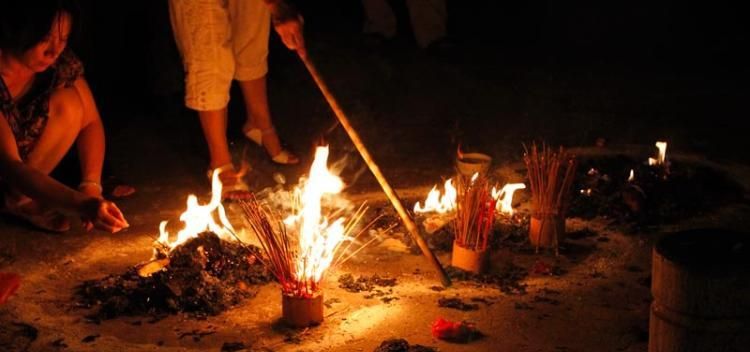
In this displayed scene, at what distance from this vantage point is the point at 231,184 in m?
6.38

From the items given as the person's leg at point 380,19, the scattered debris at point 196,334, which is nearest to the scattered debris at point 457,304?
the scattered debris at point 196,334

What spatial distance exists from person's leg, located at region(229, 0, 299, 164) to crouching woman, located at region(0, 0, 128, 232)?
1.21 meters

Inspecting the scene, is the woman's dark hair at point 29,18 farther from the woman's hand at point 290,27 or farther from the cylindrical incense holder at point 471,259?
the cylindrical incense holder at point 471,259

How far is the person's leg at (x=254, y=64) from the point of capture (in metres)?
6.42

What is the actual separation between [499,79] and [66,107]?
15.0 ft

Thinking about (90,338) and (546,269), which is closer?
(90,338)

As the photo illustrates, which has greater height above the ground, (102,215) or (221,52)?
(221,52)

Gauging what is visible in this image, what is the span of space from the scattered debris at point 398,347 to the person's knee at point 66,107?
273 centimetres

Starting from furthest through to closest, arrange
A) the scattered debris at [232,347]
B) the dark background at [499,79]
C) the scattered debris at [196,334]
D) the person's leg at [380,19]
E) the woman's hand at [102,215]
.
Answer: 1. the person's leg at [380,19]
2. the dark background at [499,79]
3. the scattered debris at [196,334]
4. the scattered debris at [232,347]
5. the woman's hand at [102,215]

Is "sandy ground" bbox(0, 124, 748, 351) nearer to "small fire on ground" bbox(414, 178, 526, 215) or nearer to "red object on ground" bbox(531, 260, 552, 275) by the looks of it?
"red object on ground" bbox(531, 260, 552, 275)

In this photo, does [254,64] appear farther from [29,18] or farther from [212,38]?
[29,18]

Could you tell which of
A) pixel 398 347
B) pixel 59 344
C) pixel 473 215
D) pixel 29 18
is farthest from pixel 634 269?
pixel 29 18

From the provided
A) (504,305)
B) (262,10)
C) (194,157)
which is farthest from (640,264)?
(194,157)

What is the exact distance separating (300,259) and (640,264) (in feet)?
6.72
